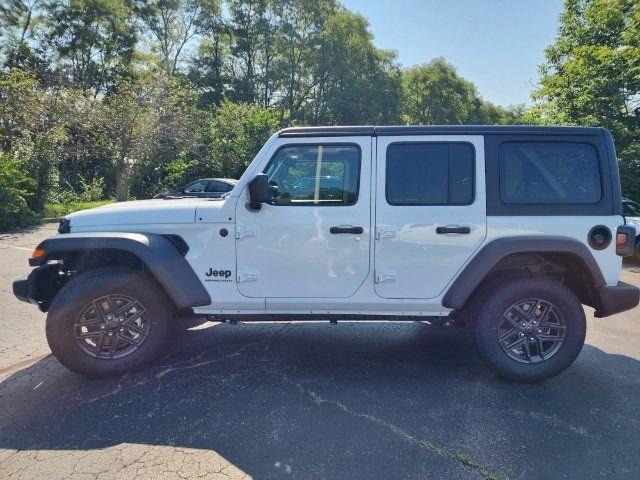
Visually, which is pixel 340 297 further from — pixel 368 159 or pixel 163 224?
pixel 163 224

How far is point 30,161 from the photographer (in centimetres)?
1411

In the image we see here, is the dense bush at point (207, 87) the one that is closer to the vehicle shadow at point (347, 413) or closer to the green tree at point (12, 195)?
the green tree at point (12, 195)

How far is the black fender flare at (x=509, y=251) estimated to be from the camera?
3.32 meters

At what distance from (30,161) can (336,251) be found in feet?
48.6

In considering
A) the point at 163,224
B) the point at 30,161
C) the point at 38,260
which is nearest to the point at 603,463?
the point at 163,224

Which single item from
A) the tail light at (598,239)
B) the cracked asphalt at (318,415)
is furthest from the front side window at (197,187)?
the tail light at (598,239)

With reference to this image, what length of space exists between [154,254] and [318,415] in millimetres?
1754

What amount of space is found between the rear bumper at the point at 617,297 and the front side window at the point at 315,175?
2.18 metres

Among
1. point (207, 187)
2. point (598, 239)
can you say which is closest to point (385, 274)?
point (598, 239)

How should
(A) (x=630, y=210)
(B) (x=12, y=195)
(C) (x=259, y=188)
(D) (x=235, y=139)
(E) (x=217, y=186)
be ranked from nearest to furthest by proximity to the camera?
(C) (x=259, y=188) < (A) (x=630, y=210) < (B) (x=12, y=195) < (E) (x=217, y=186) < (D) (x=235, y=139)

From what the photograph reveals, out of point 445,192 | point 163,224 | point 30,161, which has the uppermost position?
point 30,161

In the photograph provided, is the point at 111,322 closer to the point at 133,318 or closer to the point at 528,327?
the point at 133,318

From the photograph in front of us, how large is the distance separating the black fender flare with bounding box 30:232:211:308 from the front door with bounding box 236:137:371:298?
401mm

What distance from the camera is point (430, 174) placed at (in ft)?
11.4
